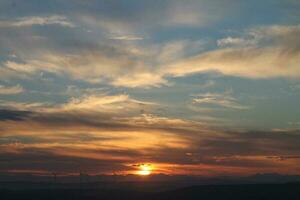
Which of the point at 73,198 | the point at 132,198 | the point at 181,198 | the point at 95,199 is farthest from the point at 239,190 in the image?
the point at 73,198

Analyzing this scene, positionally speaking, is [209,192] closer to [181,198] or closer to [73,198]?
[181,198]

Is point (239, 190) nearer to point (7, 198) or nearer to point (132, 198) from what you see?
point (132, 198)

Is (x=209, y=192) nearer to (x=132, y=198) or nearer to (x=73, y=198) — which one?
(x=132, y=198)

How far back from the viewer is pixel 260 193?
172000 millimetres

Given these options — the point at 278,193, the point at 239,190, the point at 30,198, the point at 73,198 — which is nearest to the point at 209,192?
the point at 239,190

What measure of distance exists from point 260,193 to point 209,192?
1802 centimetres

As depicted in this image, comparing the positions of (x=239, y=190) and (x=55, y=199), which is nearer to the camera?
(x=239, y=190)

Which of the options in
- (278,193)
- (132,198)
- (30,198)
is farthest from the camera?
(30,198)

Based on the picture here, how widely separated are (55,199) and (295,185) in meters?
87.0

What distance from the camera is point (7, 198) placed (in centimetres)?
19138

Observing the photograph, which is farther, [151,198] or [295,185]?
[295,185]

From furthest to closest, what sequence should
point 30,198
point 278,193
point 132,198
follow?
1. point 30,198
2. point 132,198
3. point 278,193

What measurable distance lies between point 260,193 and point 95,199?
5481 centimetres

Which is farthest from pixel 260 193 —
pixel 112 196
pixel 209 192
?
pixel 112 196
